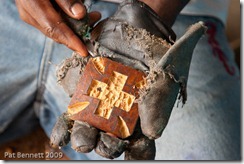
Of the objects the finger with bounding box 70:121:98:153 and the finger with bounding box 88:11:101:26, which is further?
the finger with bounding box 88:11:101:26

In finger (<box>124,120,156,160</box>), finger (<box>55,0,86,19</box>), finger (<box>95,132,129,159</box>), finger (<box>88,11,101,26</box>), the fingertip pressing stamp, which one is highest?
finger (<box>55,0,86,19</box>)

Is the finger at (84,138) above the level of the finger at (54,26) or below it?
below

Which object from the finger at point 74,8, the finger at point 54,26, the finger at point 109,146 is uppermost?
the finger at point 74,8

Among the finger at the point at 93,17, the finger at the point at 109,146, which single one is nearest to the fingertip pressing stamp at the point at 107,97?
the finger at the point at 109,146

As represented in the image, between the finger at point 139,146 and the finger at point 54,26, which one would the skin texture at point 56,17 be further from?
the finger at point 139,146

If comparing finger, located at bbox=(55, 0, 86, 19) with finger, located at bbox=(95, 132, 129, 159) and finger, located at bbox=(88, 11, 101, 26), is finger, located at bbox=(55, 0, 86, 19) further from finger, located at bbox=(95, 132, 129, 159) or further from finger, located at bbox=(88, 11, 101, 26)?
finger, located at bbox=(95, 132, 129, 159)

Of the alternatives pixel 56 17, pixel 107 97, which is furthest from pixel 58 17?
pixel 107 97

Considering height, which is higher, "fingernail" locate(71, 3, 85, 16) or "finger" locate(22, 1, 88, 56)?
"fingernail" locate(71, 3, 85, 16)

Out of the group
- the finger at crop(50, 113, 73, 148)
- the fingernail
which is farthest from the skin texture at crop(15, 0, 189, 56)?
the finger at crop(50, 113, 73, 148)
